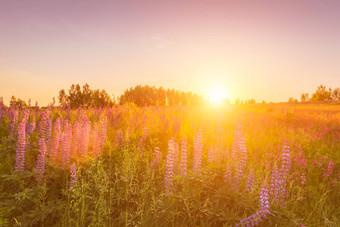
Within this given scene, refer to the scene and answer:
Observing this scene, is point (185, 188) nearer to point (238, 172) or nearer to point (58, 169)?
point (238, 172)

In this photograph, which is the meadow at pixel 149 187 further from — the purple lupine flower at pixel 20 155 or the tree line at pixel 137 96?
the tree line at pixel 137 96

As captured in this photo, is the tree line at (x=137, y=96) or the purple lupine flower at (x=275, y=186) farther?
the tree line at (x=137, y=96)

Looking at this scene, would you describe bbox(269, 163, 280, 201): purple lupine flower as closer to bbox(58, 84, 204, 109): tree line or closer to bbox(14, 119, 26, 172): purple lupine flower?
bbox(14, 119, 26, 172): purple lupine flower

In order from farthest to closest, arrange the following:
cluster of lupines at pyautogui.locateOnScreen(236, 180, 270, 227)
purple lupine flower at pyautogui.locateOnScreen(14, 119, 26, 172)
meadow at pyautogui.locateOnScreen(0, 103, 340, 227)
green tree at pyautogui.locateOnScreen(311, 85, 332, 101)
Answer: green tree at pyautogui.locateOnScreen(311, 85, 332, 101) → purple lupine flower at pyautogui.locateOnScreen(14, 119, 26, 172) → meadow at pyautogui.locateOnScreen(0, 103, 340, 227) → cluster of lupines at pyautogui.locateOnScreen(236, 180, 270, 227)

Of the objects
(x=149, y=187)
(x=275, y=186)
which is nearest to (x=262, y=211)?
(x=275, y=186)

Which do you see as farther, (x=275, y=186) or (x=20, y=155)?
(x=20, y=155)

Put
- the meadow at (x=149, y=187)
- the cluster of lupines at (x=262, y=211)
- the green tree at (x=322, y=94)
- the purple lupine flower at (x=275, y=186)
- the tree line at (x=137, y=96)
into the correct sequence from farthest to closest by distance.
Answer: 1. the green tree at (x=322, y=94)
2. the tree line at (x=137, y=96)
3. the purple lupine flower at (x=275, y=186)
4. the meadow at (x=149, y=187)
5. the cluster of lupines at (x=262, y=211)

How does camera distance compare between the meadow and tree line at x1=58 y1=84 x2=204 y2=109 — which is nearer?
the meadow

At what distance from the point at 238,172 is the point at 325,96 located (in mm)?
91973

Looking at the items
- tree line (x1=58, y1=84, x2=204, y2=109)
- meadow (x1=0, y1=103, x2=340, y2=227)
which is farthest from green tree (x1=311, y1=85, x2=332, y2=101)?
meadow (x1=0, y1=103, x2=340, y2=227)

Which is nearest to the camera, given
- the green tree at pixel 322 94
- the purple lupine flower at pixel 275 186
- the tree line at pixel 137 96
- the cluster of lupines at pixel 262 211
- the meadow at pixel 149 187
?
the cluster of lupines at pixel 262 211

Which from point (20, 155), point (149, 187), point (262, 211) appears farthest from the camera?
point (149, 187)

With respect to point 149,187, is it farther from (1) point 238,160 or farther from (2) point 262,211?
(2) point 262,211

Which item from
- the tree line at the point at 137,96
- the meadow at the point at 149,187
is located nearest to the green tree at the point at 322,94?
the tree line at the point at 137,96
